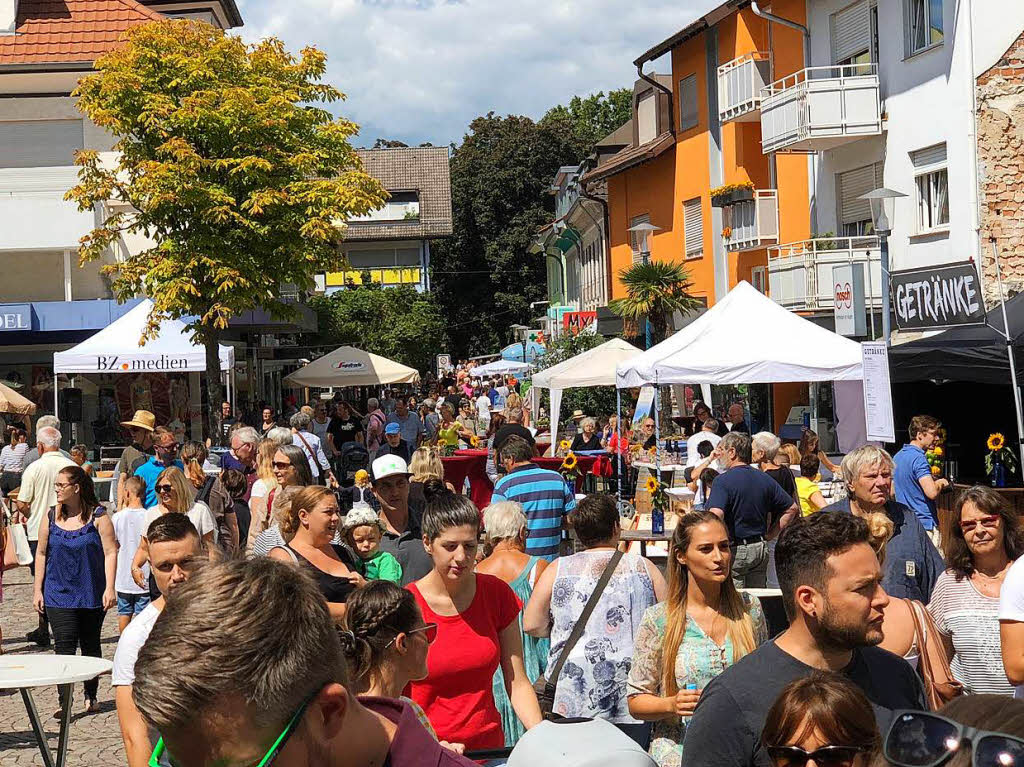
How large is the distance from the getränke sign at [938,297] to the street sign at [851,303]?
2.52 m

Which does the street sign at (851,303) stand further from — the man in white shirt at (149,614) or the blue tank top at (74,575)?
the man in white shirt at (149,614)

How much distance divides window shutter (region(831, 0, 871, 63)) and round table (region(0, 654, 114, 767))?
21725mm

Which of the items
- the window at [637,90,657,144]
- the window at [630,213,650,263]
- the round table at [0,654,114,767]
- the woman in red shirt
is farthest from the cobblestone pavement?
the window at [637,90,657,144]

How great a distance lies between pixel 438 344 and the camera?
59.8 m

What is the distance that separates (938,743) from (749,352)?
1326cm

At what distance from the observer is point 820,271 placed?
2547cm

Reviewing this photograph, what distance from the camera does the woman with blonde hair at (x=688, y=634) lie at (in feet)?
15.6

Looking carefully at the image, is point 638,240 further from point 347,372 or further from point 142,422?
point 142,422

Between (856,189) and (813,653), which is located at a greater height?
(856,189)

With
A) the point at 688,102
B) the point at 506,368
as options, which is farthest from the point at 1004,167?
the point at 506,368

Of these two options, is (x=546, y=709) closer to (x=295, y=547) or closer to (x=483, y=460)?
(x=295, y=547)

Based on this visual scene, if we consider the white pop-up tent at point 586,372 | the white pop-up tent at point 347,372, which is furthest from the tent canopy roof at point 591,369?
the white pop-up tent at point 347,372

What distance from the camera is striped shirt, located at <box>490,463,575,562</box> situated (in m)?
9.82

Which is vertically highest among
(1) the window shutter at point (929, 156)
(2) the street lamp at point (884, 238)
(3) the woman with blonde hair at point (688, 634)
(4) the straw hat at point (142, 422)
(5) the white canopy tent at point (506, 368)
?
(1) the window shutter at point (929, 156)
